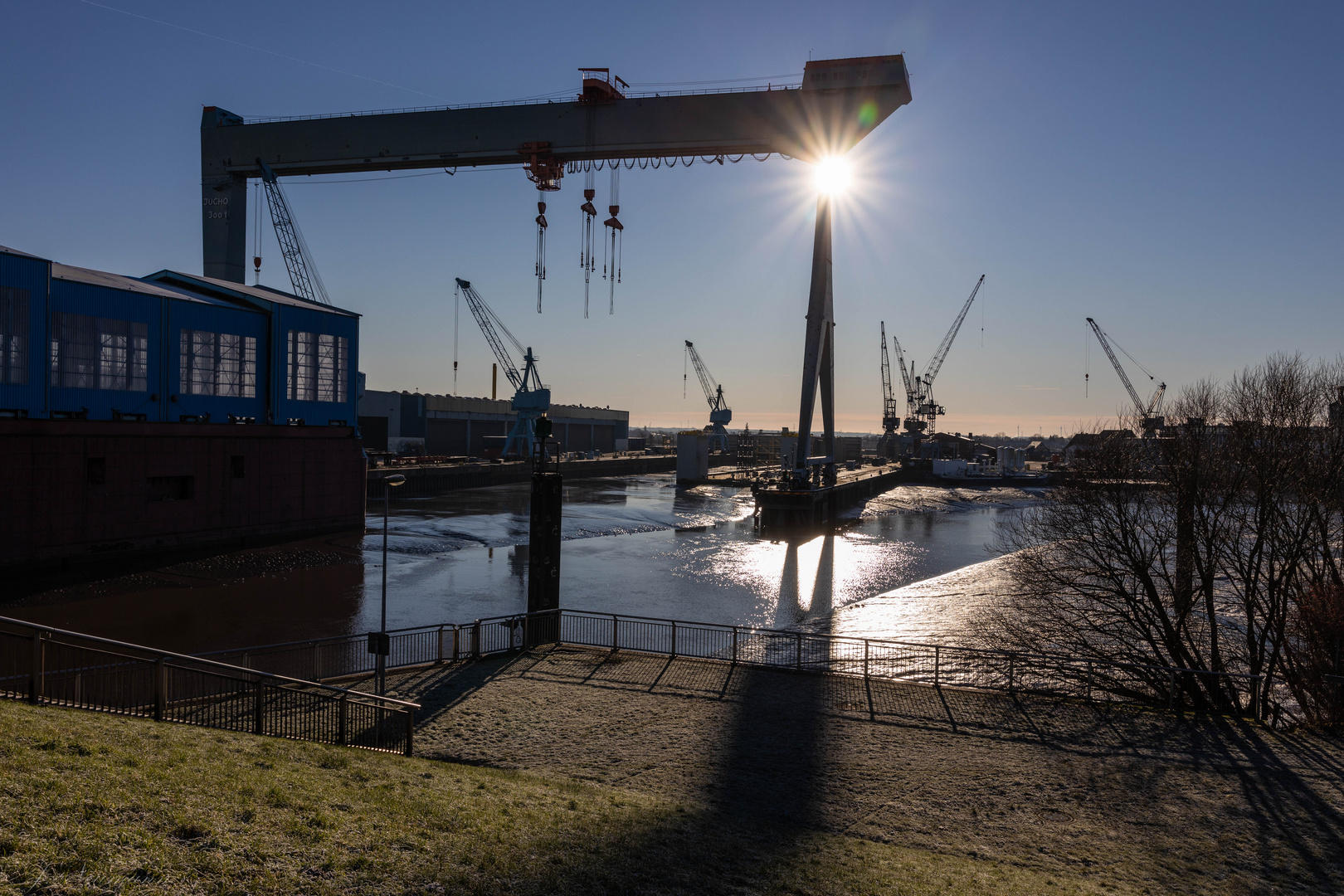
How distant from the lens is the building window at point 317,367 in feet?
145

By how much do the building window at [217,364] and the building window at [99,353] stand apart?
216 cm

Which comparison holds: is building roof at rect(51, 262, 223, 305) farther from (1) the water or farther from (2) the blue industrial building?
(1) the water

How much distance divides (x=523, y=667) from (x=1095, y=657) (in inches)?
514

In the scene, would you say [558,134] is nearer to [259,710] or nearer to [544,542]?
[544,542]

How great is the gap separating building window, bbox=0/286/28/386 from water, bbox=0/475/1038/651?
9.08 meters

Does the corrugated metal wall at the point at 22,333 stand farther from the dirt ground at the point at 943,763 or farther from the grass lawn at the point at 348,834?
the grass lawn at the point at 348,834

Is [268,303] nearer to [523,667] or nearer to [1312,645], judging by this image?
[523,667]

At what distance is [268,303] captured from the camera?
4247 centimetres

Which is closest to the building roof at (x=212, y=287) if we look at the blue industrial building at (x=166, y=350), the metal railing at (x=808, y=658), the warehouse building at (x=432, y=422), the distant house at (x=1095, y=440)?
the blue industrial building at (x=166, y=350)

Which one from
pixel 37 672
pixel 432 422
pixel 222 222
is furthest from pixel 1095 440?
pixel 432 422

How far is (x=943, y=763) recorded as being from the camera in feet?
40.1

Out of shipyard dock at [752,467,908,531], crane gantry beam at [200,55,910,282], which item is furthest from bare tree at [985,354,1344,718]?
shipyard dock at [752,467,908,531]

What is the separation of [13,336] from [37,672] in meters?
28.8

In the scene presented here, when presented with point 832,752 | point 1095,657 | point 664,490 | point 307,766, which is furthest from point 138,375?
point 664,490
